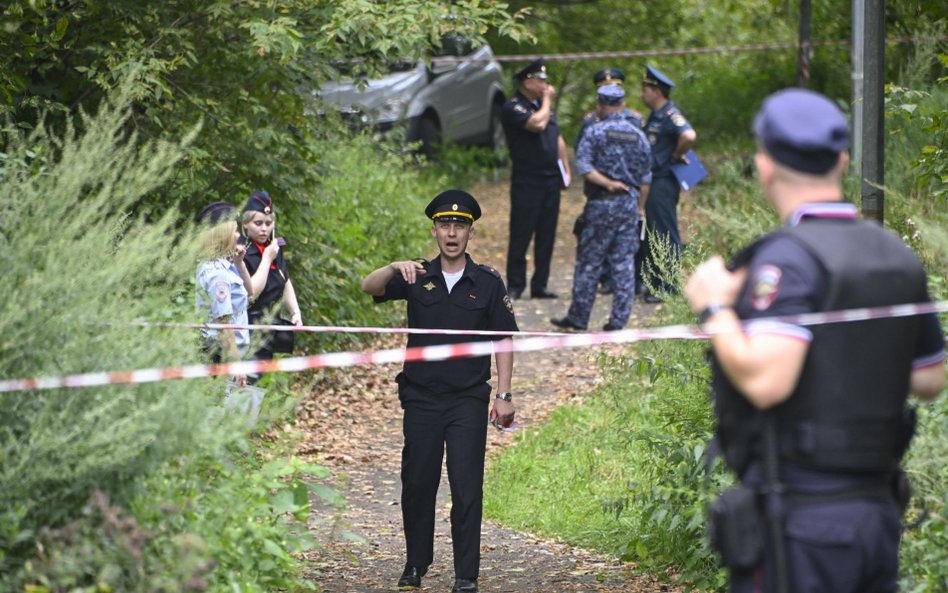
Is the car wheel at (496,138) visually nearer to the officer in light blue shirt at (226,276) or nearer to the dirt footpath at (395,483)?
the dirt footpath at (395,483)

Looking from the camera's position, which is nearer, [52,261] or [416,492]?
[52,261]

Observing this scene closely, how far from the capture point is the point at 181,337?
4535 millimetres

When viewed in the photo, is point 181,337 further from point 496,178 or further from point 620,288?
point 496,178

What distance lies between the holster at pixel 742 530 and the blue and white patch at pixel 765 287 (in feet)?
1.59

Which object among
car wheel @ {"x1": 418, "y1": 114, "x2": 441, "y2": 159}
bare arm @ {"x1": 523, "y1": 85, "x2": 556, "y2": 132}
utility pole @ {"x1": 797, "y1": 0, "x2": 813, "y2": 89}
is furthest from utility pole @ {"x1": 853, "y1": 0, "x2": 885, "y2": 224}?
car wheel @ {"x1": 418, "y1": 114, "x2": 441, "y2": 159}

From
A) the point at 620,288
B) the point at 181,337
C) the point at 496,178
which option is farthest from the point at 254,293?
the point at 496,178

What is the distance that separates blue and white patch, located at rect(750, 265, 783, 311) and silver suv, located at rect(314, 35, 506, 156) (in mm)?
11943

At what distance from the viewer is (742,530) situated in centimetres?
354

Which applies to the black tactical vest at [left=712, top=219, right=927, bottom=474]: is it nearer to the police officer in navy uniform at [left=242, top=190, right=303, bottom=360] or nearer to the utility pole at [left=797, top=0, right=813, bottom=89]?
the police officer in navy uniform at [left=242, top=190, right=303, bottom=360]

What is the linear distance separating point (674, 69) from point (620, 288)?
42.9ft

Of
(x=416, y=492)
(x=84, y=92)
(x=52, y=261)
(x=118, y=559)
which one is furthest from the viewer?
(x=84, y=92)

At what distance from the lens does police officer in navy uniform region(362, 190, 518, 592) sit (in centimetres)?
635

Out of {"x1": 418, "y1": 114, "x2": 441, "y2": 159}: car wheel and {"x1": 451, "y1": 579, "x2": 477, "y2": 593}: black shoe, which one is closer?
{"x1": 451, "y1": 579, "x2": 477, "y2": 593}: black shoe

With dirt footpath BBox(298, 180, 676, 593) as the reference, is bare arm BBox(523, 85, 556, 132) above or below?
above
